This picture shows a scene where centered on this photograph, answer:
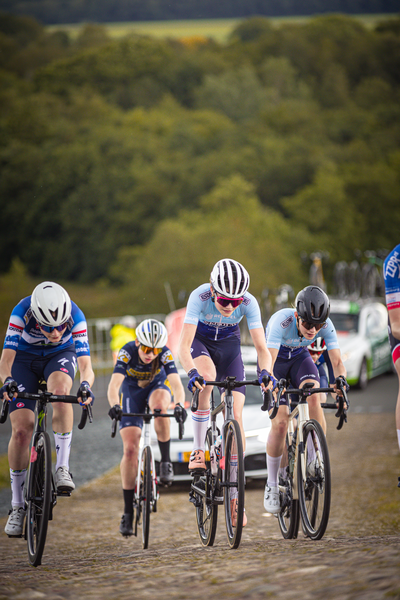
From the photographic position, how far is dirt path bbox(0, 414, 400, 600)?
4516 millimetres

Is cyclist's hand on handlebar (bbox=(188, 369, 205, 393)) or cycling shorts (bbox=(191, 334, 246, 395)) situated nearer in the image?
cyclist's hand on handlebar (bbox=(188, 369, 205, 393))

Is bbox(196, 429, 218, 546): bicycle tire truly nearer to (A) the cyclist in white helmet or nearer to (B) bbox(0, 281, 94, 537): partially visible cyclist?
(A) the cyclist in white helmet

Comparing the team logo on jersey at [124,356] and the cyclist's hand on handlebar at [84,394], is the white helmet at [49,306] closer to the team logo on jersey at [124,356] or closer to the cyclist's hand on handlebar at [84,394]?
the cyclist's hand on handlebar at [84,394]

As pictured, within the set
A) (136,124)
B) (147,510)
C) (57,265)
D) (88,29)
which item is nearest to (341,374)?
(147,510)

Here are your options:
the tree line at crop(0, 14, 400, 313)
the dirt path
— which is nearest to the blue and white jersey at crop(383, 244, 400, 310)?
the dirt path

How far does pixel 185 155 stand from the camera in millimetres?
68812

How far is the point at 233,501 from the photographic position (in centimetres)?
598

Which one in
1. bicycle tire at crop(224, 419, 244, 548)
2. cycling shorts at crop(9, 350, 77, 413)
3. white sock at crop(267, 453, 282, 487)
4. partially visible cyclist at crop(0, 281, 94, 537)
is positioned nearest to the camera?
bicycle tire at crop(224, 419, 244, 548)

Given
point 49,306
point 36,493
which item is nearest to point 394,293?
point 49,306

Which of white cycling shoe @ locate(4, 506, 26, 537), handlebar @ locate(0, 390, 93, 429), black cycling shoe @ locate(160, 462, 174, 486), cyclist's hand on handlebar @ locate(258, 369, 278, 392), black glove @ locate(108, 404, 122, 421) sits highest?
cyclist's hand on handlebar @ locate(258, 369, 278, 392)

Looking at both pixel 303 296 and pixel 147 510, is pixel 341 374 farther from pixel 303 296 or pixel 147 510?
pixel 147 510

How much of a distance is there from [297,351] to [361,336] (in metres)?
10.6

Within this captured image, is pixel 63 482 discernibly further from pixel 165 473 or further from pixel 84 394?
pixel 165 473

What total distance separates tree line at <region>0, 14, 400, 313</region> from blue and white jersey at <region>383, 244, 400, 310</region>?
34470 millimetres
